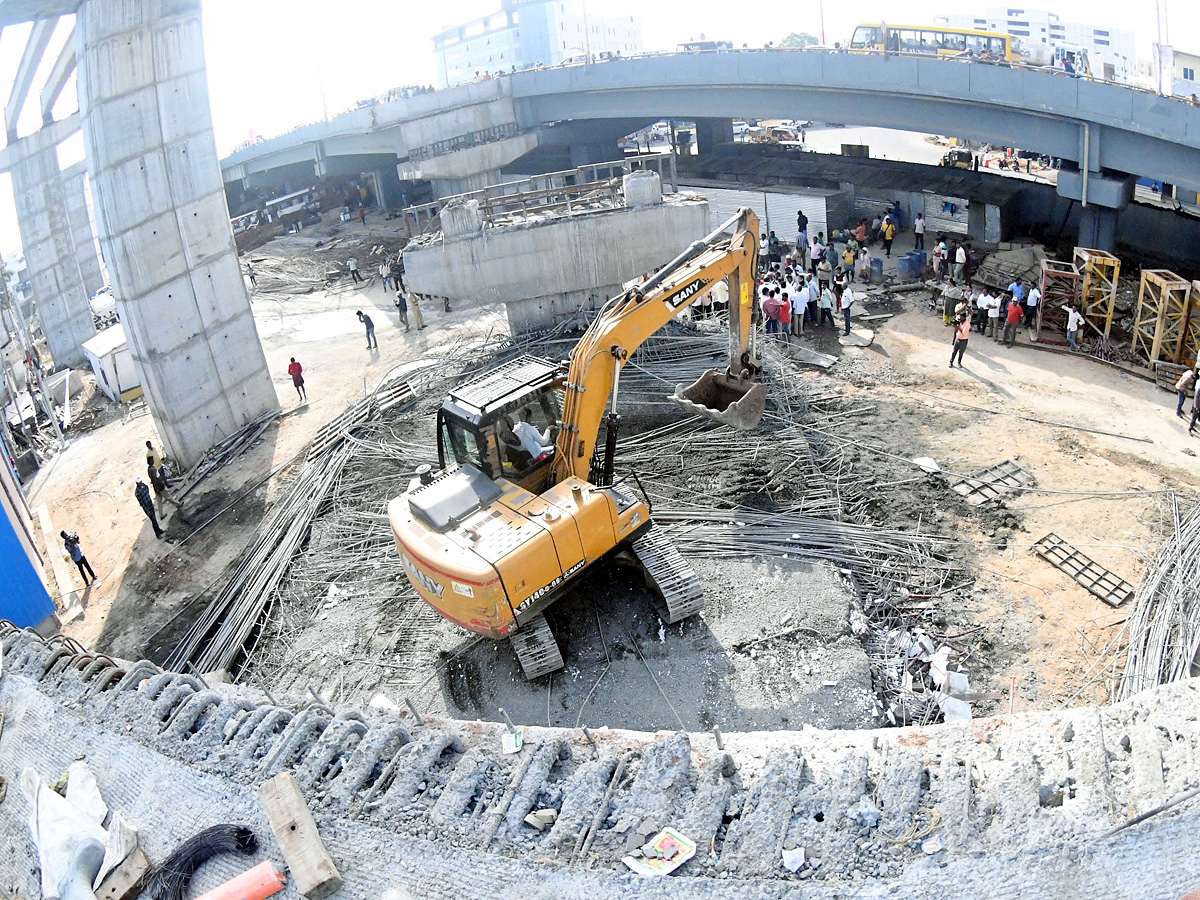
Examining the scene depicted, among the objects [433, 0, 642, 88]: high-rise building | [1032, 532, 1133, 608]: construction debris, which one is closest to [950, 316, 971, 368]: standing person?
[1032, 532, 1133, 608]: construction debris

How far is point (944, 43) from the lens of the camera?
24.9 m

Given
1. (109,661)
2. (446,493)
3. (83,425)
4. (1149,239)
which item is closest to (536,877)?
(109,661)

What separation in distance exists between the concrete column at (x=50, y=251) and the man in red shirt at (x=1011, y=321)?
27.3 meters

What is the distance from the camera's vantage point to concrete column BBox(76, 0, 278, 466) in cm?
1744

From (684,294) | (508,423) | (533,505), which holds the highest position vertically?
(684,294)

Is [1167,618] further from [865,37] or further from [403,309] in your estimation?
[865,37]

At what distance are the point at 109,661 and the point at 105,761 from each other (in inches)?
58.1

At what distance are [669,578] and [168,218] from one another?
13438mm

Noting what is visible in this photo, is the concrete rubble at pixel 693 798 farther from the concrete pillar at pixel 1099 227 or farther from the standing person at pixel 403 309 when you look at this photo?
the concrete pillar at pixel 1099 227

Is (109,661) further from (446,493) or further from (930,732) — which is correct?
(930,732)

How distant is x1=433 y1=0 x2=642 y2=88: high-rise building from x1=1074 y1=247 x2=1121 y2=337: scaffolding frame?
8968 cm

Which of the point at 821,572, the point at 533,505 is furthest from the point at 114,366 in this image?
the point at 821,572

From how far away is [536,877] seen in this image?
5.70 m

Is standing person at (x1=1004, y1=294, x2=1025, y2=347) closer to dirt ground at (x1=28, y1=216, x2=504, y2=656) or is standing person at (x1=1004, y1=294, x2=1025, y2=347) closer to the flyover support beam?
the flyover support beam
